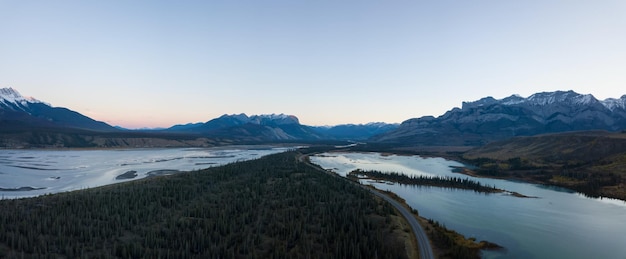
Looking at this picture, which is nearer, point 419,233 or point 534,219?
point 419,233

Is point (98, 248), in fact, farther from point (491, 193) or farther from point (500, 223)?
point (491, 193)

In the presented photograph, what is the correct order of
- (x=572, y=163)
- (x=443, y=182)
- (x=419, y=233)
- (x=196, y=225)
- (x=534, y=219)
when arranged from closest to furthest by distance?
(x=196, y=225) → (x=419, y=233) → (x=534, y=219) → (x=443, y=182) → (x=572, y=163)

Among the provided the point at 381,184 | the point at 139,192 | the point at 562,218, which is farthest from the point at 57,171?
the point at 562,218

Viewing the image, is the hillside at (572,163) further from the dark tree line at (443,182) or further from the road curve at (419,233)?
the road curve at (419,233)

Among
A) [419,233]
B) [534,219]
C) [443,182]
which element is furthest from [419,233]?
[443,182]

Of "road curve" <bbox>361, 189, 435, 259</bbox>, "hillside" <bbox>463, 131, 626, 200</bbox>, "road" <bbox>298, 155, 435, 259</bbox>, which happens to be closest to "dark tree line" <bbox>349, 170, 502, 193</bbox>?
"hillside" <bbox>463, 131, 626, 200</bbox>

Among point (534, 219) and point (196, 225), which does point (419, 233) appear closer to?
point (534, 219)

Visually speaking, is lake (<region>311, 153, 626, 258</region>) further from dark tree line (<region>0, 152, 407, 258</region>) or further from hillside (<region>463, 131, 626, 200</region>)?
dark tree line (<region>0, 152, 407, 258</region>)

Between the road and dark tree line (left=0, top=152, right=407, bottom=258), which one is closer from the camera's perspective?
Answer: dark tree line (left=0, top=152, right=407, bottom=258)

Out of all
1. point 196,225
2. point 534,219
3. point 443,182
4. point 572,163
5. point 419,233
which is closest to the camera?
point 196,225
